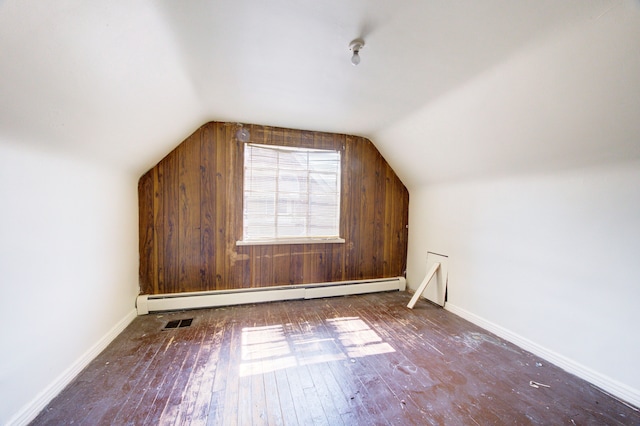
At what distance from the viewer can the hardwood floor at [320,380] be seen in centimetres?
144

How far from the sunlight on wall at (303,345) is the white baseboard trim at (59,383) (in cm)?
111

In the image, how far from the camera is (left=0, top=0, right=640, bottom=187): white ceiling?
1.12 metres

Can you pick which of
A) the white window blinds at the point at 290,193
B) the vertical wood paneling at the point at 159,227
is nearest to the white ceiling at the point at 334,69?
the vertical wood paneling at the point at 159,227

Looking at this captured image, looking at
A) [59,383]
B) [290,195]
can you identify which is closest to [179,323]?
[59,383]

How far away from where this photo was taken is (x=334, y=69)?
71.3 inches

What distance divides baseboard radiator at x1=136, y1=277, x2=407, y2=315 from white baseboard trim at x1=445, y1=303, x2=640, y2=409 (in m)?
1.25

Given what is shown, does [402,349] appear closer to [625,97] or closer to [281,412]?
[281,412]

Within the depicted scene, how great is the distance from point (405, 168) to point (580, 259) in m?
1.99

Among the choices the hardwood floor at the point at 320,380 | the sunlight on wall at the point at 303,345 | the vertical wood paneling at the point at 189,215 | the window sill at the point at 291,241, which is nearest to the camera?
the hardwood floor at the point at 320,380

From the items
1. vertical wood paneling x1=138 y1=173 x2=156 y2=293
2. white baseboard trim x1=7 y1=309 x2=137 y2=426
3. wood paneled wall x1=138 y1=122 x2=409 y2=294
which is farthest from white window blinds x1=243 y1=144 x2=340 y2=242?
white baseboard trim x1=7 y1=309 x2=137 y2=426

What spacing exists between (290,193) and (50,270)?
7.35ft

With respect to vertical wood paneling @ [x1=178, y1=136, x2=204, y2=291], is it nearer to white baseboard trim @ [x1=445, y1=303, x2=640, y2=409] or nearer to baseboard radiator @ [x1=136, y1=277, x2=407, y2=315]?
baseboard radiator @ [x1=136, y1=277, x2=407, y2=315]

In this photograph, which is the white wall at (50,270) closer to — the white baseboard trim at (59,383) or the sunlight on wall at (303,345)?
the white baseboard trim at (59,383)

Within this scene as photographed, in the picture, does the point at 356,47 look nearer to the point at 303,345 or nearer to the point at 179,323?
the point at 303,345
